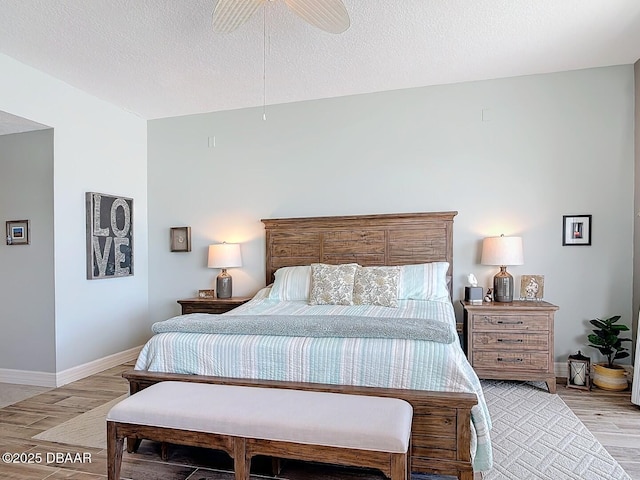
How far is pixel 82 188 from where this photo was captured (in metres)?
3.96

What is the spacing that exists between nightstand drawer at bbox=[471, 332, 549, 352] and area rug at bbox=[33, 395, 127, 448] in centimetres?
292

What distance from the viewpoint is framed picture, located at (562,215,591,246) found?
12.2 feet

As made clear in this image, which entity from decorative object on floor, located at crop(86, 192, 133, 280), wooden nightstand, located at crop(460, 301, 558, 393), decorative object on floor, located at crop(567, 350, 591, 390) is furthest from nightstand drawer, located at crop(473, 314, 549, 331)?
decorative object on floor, located at crop(86, 192, 133, 280)

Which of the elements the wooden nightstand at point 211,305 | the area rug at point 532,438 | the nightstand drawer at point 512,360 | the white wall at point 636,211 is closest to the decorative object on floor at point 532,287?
the nightstand drawer at point 512,360

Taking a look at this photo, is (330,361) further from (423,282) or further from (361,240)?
(361,240)

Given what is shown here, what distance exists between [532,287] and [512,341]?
66cm

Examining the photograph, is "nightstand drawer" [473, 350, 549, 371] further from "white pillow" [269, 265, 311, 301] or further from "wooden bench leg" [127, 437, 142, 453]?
"wooden bench leg" [127, 437, 142, 453]

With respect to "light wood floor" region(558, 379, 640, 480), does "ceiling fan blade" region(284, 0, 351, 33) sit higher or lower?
higher

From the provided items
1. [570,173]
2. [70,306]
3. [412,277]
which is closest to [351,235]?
[412,277]

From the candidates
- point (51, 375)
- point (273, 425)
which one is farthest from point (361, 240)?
point (51, 375)

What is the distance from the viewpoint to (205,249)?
4.74 m

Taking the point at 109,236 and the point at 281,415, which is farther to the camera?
the point at 109,236

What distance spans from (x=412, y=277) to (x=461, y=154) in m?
1.38

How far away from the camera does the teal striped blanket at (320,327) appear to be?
6.91 feet
